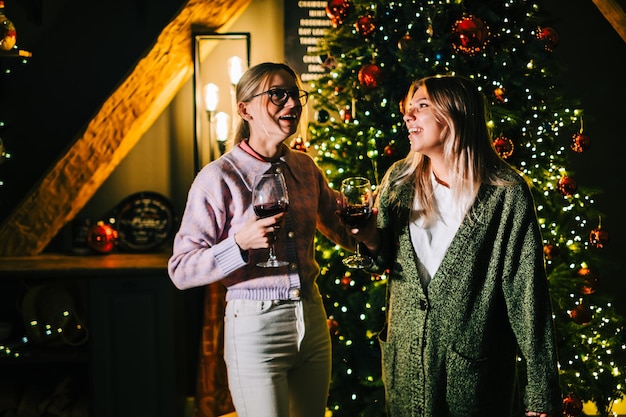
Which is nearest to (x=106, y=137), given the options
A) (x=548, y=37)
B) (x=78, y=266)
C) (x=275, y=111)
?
(x=78, y=266)

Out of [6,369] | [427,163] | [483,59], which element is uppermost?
[483,59]

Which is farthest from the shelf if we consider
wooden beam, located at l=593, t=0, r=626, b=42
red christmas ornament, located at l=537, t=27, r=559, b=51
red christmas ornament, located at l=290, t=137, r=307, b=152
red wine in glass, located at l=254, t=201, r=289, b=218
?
wooden beam, located at l=593, t=0, r=626, b=42

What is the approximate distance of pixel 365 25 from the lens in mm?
2939

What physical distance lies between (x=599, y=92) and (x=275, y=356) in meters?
3.23

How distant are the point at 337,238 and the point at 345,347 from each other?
0.94 metres

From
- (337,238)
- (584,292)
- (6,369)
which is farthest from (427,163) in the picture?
(6,369)

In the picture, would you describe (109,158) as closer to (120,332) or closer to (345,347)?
(120,332)

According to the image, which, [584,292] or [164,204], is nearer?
[584,292]

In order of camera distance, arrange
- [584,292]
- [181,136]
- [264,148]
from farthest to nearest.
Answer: [181,136] < [584,292] < [264,148]

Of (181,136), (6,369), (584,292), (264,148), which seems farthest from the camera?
(181,136)

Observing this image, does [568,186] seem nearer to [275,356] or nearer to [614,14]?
[614,14]

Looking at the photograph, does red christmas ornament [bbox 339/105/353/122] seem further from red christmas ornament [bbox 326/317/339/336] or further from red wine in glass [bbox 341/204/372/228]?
red wine in glass [bbox 341/204/372/228]

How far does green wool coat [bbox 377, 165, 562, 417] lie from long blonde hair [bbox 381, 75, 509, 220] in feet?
0.16

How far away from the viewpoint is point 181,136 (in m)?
4.18
